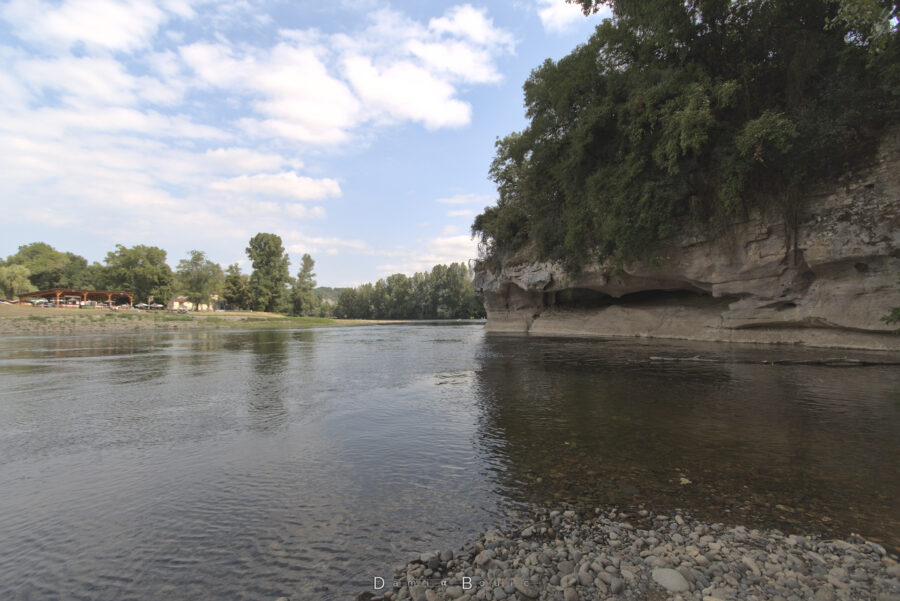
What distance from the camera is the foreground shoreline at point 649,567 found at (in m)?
3.00

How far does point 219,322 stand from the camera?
62.6 meters

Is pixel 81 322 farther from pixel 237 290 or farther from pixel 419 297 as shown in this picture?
pixel 419 297

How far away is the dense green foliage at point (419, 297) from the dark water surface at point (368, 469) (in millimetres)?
99743

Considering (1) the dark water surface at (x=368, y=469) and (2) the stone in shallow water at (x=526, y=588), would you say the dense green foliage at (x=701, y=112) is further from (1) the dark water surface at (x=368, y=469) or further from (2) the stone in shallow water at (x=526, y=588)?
(2) the stone in shallow water at (x=526, y=588)

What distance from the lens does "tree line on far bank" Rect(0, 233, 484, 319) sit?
76750mm

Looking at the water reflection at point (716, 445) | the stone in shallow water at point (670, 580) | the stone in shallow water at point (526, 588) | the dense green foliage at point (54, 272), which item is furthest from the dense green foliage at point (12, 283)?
the stone in shallow water at point (670, 580)

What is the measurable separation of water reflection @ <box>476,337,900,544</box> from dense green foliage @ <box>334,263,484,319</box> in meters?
98.9

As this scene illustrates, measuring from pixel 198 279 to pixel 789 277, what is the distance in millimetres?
101650

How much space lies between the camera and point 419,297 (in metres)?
122

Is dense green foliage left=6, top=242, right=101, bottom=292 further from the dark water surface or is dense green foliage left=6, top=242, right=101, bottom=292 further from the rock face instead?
the rock face

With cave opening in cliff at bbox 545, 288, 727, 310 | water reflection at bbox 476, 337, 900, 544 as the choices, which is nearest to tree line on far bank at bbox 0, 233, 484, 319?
cave opening in cliff at bbox 545, 288, 727, 310

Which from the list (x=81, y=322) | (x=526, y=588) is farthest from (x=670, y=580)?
(x=81, y=322)

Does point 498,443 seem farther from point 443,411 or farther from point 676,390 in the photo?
point 676,390

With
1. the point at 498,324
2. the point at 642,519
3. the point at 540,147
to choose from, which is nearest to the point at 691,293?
the point at 540,147
